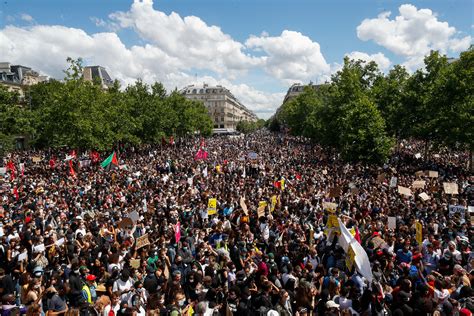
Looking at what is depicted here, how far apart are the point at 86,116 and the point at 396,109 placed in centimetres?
3302

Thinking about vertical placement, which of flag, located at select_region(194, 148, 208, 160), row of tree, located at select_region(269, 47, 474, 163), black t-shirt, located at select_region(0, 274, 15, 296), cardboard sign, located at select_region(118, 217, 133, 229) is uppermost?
row of tree, located at select_region(269, 47, 474, 163)

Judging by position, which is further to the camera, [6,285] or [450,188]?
[450,188]

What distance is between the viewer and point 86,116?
32.7 m

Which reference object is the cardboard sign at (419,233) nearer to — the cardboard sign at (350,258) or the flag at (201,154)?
the cardboard sign at (350,258)

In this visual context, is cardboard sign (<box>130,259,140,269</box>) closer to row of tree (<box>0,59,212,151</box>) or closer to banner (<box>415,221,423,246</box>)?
banner (<box>415,221,423,246</box>)

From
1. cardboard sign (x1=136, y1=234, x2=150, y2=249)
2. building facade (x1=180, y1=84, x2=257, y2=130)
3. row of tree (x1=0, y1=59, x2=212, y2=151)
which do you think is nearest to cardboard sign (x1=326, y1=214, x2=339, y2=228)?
cardboard sign (x1=136, y1=234, x2=150, y2=249)

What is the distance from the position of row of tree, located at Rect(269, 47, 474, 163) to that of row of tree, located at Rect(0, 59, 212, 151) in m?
22.9

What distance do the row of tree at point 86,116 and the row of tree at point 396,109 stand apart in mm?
22872

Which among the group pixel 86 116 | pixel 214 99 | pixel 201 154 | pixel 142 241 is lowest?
pixel 142 241

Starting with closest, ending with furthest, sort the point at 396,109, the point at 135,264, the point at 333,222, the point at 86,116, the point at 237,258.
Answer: the point at 135,264 → the point at 237,258 → the point at 333,222 → the point at 86,116 → the point at 396,109

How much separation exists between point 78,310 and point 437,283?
7344 mm

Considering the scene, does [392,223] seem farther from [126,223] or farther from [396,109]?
[396,109]

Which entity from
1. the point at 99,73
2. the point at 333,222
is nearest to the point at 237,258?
the point at 333,222

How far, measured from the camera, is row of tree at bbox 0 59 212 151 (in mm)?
31141
